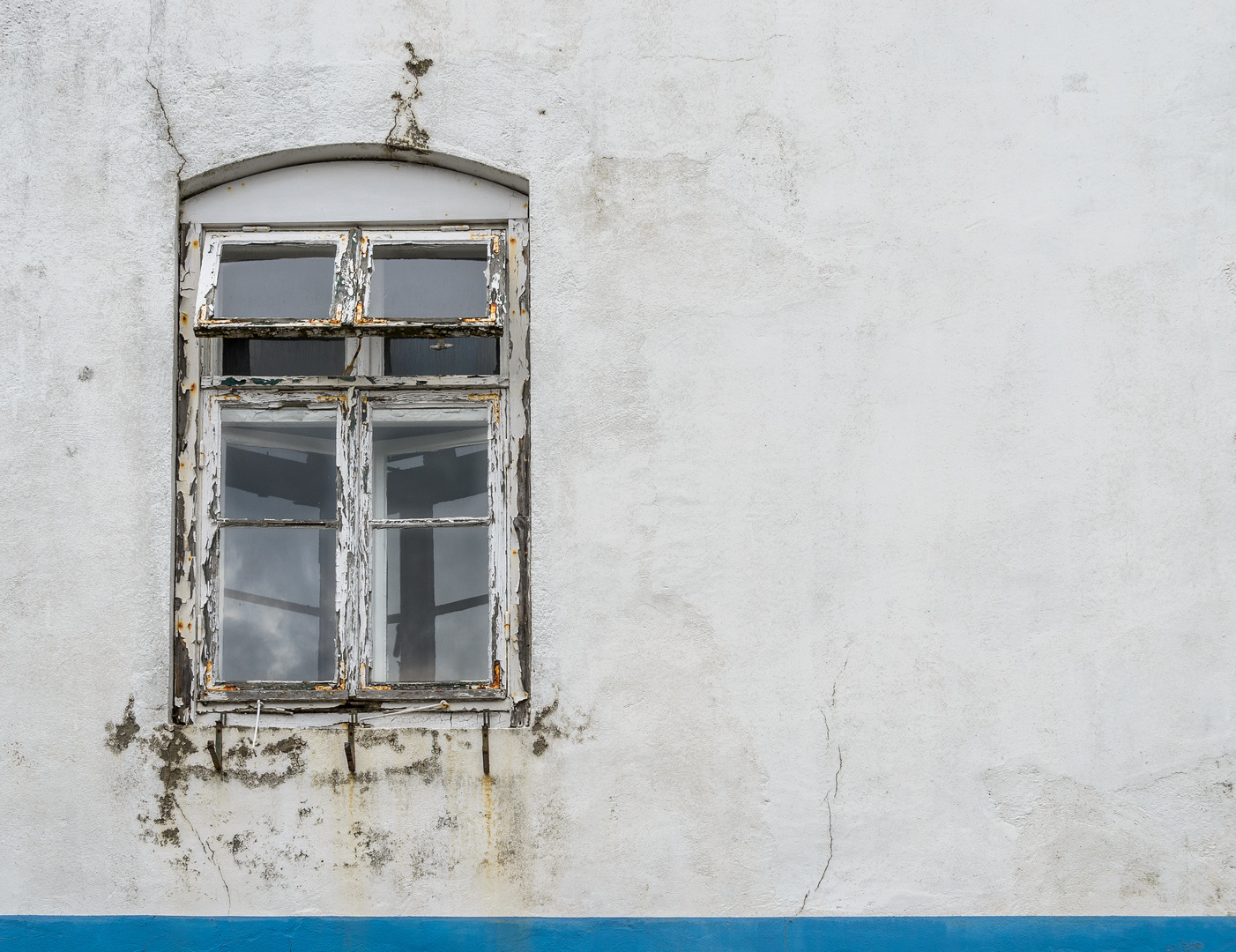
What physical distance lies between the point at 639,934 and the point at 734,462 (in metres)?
1.37

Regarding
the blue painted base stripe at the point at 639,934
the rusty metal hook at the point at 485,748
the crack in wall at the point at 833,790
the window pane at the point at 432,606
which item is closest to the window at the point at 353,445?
the window pane at the point at 432,606

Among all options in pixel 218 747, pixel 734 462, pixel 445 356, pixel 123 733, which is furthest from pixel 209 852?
pixel 734 462

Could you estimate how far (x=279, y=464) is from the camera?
3.47m

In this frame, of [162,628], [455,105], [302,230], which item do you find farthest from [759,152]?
[162,628]

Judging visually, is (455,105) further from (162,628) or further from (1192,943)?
(1192,943)

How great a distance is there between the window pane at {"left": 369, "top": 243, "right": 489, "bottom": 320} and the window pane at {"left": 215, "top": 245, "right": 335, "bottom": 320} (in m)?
0.17

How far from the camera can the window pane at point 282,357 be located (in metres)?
3.54

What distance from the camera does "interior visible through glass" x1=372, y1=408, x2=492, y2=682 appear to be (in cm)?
341

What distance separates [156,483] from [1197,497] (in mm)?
3072

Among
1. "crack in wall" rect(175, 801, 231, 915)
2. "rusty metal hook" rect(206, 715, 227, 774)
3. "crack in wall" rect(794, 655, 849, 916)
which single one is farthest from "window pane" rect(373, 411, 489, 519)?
"crack in wall" rect(794, 655, 849, 916)

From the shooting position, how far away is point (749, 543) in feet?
10.8

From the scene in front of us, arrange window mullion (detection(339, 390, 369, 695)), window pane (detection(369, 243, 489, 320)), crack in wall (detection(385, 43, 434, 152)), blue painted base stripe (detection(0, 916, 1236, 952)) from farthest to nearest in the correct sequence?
window pane (detection(369, 243, 489, 320)), crack in wall (detection(385, 43, 434, 152)), window mullion (detection(339, 390, 369, 695)), blue painted base stripe (detection(0, 916, 1236, 952))

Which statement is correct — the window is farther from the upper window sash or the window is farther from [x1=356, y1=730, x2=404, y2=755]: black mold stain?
[x1=356, y1=730, x2=404, y2=755]: black mold stain

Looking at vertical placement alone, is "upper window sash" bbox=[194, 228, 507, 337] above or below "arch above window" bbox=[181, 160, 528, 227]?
below
